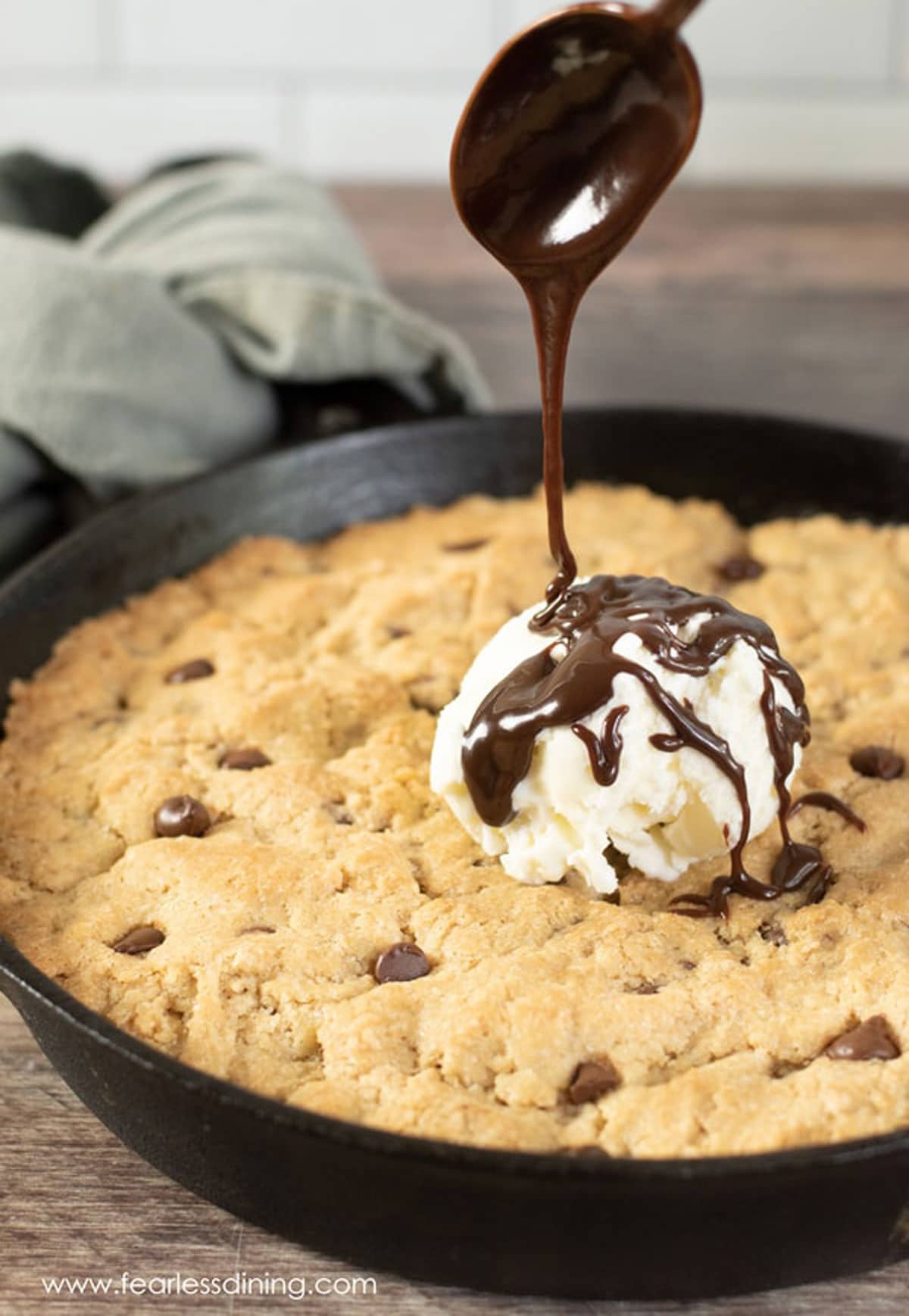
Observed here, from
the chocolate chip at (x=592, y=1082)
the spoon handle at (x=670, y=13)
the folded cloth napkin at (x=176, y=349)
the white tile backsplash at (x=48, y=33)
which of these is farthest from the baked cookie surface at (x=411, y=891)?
the white tile backsplash at (x=48, y=33)

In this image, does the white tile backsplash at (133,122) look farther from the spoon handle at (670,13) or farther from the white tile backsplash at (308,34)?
the spoon handle at (670,13)

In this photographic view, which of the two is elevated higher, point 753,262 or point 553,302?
point 553,302

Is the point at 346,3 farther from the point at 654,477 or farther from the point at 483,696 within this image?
the point at 483,696

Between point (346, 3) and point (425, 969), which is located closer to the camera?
point (425, 969)

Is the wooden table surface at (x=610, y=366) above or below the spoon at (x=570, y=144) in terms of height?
below

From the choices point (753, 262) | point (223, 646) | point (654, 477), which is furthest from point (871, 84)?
point (223, 646)

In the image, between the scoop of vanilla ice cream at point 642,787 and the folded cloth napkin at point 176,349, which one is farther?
the folded cloth napkin at point 176,349

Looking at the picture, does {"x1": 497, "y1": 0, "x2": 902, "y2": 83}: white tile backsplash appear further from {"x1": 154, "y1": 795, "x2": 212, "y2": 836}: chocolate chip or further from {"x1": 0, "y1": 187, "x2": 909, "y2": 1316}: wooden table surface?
{"x1": 154, "y1": 795, "x2": 212, "y2": 836}: chocolate chip

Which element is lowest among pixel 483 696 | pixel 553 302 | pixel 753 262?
pixel 753 262

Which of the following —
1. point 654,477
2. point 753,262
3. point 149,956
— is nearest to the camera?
point 149,956
